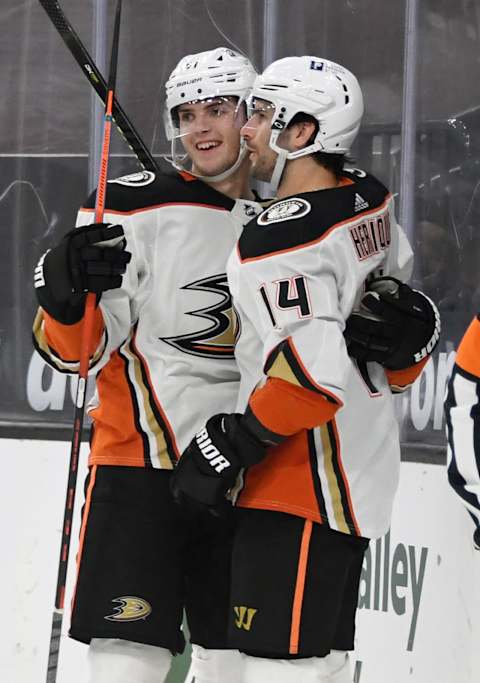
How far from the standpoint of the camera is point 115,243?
195 centimetres

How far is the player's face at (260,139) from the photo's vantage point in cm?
197

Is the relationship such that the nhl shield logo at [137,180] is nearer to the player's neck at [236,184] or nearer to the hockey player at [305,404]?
the player's neck at [236,184]

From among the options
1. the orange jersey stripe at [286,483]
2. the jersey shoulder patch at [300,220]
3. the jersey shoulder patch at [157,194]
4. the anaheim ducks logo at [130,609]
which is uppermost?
the jersey shoulder patch at [157,194]

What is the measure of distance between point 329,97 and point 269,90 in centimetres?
9

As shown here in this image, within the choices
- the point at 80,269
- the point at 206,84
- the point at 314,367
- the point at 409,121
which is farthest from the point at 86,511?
the point at 409,121

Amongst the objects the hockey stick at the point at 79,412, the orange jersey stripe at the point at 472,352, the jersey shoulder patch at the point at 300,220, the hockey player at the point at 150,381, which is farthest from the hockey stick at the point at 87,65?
the orange jersey stripe at the point at 472,352

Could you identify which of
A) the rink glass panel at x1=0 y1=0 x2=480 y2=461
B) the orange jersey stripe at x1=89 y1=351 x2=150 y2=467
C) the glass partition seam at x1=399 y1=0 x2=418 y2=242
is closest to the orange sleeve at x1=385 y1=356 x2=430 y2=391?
the orange jersey stripe at x1=89 y1=351 x2=150 y2=467

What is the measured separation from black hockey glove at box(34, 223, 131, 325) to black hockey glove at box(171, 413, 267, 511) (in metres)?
0.28

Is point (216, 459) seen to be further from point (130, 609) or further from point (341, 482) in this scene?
point (130, 609)

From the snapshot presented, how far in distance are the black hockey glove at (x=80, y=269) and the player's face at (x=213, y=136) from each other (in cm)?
25

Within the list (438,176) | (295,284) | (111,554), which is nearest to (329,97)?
(295,284)

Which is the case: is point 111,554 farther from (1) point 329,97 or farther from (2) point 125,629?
(1) point 329,97

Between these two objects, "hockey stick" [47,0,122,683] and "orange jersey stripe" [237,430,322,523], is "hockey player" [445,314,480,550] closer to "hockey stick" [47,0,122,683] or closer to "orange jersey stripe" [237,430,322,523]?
"orange jersey stripe" [237,430,322,523]

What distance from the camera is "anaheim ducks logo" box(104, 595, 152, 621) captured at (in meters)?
1.96
